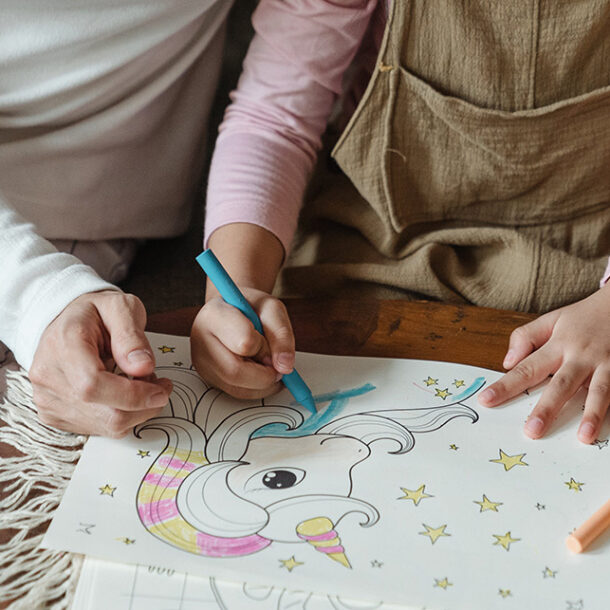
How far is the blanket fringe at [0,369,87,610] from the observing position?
465 mm

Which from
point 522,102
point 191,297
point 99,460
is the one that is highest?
point 522,102

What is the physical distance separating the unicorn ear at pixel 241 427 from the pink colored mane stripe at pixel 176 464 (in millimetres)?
15

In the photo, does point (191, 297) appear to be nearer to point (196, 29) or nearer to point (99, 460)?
point (196, 29)

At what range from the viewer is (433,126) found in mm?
754

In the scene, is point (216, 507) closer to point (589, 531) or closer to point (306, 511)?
point (306, 511)

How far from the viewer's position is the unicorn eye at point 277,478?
0.53 metres

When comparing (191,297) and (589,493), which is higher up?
(589,493)

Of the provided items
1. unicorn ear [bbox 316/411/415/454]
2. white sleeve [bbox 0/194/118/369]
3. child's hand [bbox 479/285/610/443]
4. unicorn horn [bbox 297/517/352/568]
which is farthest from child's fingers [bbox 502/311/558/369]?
white sleeve [bbox 0/194/118/369]

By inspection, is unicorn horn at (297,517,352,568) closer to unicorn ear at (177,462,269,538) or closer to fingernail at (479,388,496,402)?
unicorn ear at (177,462,269,538)

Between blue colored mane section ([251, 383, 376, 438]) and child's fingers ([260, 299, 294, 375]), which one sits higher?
child's fingers ([260, 299, 294, 375])

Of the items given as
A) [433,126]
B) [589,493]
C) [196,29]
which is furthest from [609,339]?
[196,29]

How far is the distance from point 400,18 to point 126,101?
31 centimetres

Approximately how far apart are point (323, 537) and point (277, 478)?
0.06 m

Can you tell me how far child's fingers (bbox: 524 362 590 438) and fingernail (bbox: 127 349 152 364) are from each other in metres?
0.29
